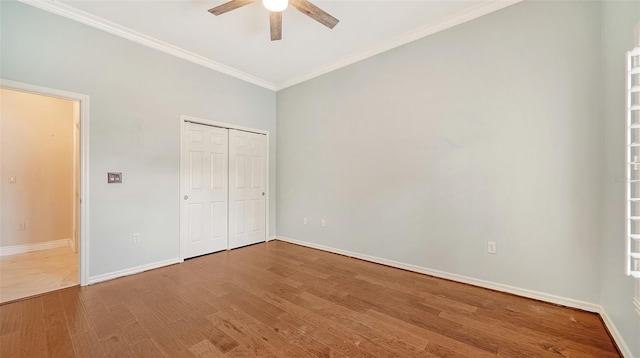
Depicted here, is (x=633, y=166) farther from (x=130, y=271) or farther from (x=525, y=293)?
(x=130, y=271)

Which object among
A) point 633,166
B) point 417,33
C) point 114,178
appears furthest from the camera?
point 417,33

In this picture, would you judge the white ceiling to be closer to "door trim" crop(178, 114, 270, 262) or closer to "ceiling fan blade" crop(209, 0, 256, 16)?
"ceiling fan blade" crop(209, 0, 256, 16)

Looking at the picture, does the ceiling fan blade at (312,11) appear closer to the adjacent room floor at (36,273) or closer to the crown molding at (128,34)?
the crown molding at (128,34)

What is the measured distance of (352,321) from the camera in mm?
2012

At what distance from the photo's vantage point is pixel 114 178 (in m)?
2.92

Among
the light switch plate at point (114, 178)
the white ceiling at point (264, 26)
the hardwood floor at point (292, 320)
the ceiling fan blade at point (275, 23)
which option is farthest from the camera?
the light switch plate at point (114, 178)

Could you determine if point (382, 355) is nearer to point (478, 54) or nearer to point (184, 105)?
point (478, 54)

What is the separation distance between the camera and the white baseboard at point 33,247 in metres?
3.70

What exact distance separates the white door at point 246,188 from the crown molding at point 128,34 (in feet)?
3.34

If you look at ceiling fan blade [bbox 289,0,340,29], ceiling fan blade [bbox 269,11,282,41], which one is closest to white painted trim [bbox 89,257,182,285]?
ceiling fan blade [bbox 269,11,282,41]

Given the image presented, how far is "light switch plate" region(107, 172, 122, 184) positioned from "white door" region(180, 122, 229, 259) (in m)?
0.72

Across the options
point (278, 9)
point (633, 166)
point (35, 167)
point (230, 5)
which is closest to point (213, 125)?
point (230, 5)

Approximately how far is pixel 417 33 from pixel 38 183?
6.29m

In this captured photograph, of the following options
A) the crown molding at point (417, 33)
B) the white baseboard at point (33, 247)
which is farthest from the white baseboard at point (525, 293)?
the white baseboard at point (33, 247)
